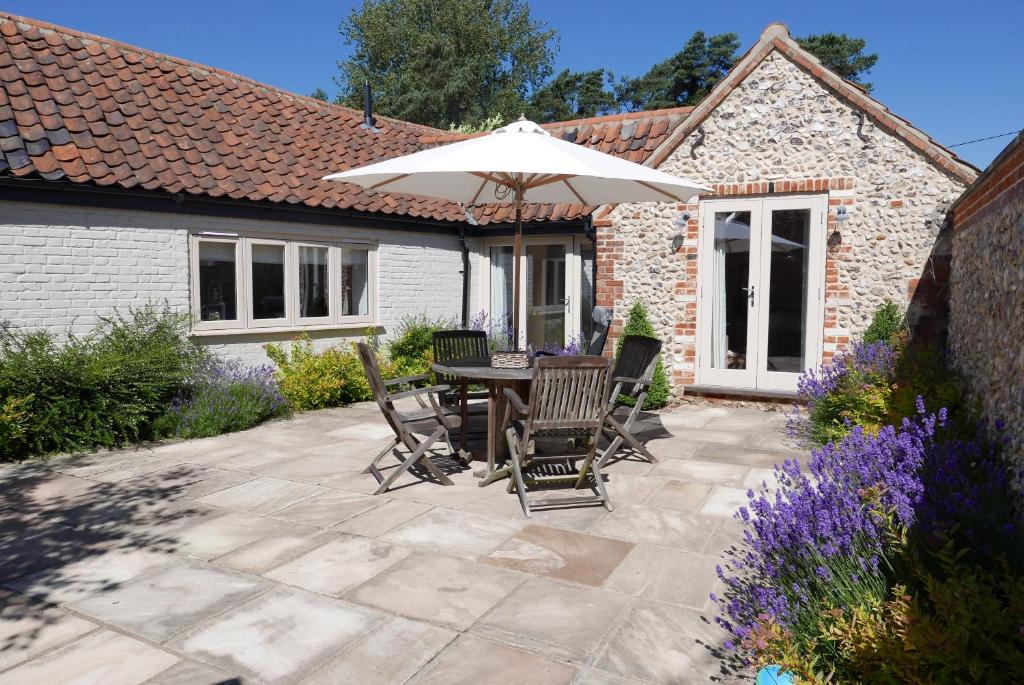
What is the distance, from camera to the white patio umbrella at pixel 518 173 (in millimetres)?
5004

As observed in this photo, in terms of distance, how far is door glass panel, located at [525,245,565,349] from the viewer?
10.9 m

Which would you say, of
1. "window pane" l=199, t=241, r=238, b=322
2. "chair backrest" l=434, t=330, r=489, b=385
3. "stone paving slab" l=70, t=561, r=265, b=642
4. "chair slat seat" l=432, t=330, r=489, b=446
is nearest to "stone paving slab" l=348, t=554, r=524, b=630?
"stone paving slab" l=70, t=561, r=265, b=642

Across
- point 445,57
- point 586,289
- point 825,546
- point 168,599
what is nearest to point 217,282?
point 586,289

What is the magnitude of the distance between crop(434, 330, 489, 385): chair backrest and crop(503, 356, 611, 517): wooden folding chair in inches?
73.3

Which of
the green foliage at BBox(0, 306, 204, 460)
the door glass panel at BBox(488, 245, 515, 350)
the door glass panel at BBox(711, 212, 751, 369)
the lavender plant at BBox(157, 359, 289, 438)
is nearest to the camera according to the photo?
the green foliage at BBox(0, 306, 204, 460)

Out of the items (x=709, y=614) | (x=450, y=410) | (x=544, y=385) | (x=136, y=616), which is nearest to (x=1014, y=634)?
(x=709, y=614)

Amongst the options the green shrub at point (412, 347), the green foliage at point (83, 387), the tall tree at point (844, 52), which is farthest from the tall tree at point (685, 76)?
the green foliage at point (83, 387)

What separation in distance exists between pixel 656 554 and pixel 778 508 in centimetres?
107

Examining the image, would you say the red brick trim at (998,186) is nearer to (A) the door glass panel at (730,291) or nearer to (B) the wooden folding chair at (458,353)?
(A) the door glass panel at (730,291)

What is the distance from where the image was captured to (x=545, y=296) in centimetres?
1112

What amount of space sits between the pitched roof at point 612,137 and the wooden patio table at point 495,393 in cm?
439

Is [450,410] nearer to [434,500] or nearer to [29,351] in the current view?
[434,500]

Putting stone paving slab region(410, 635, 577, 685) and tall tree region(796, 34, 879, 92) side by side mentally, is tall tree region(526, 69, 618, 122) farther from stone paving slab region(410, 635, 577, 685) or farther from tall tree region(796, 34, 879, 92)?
stone paving slab region(410, 635, 577, 685)

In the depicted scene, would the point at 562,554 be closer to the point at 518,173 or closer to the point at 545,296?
the point at 518,173
